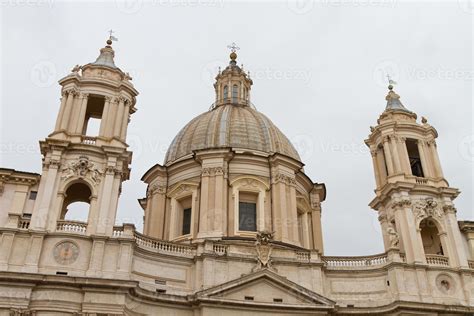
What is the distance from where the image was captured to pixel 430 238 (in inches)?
1252

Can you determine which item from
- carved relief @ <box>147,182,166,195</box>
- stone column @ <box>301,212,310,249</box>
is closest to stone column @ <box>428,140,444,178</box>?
stone column @ <box>301,212,310,249</box>

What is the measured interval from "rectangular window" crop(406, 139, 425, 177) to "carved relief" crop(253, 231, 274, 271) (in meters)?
12.7

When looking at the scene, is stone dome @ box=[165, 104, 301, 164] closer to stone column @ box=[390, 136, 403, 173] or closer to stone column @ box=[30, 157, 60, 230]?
stone column @ box=[390, 136, 403, 173]

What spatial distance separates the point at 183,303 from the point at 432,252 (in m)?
16.7

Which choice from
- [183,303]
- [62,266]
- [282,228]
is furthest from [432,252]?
[62,266]

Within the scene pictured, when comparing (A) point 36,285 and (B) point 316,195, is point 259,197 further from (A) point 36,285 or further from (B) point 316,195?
(A) point 36,285

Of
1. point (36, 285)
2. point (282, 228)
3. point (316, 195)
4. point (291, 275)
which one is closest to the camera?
point (36, 285)

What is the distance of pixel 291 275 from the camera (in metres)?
26.2

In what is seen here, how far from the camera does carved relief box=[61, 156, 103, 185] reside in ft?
85.2

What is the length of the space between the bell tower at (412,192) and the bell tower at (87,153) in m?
16.2

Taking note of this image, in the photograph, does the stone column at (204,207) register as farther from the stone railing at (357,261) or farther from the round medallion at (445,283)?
the round medallion at (445,283)

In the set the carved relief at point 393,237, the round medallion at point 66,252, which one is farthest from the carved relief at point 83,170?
the carved relief at point 393,237

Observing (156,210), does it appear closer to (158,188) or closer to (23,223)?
(158,188)

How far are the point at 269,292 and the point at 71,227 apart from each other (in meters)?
10.6
